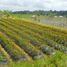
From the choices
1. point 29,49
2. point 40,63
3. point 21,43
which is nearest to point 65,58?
point 40,63

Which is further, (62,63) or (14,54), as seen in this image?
(14,54)

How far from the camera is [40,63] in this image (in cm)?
927

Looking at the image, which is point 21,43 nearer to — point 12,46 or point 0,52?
point 12,46

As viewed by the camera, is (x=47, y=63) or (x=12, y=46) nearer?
(x=47, y=63)

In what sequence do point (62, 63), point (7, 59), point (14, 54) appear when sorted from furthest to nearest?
1. point (14, 54)
2. point (7, 59)
3. point (62, 63)

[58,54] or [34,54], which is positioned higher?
[58,54]

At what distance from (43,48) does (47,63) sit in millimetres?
18906

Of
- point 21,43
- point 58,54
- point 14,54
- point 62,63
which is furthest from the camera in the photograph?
point 21,43

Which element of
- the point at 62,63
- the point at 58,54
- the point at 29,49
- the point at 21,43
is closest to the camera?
the point at 62,63

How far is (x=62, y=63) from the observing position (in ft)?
29.4

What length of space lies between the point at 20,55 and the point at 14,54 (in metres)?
0.85

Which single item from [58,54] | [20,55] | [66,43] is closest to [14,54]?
[20,55]

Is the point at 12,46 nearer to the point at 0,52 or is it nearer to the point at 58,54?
the point at 0,52

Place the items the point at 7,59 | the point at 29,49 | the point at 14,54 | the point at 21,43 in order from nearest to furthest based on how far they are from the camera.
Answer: the point at 7,59
the point at 14,54
the point at 29,49
the point at 21,43
